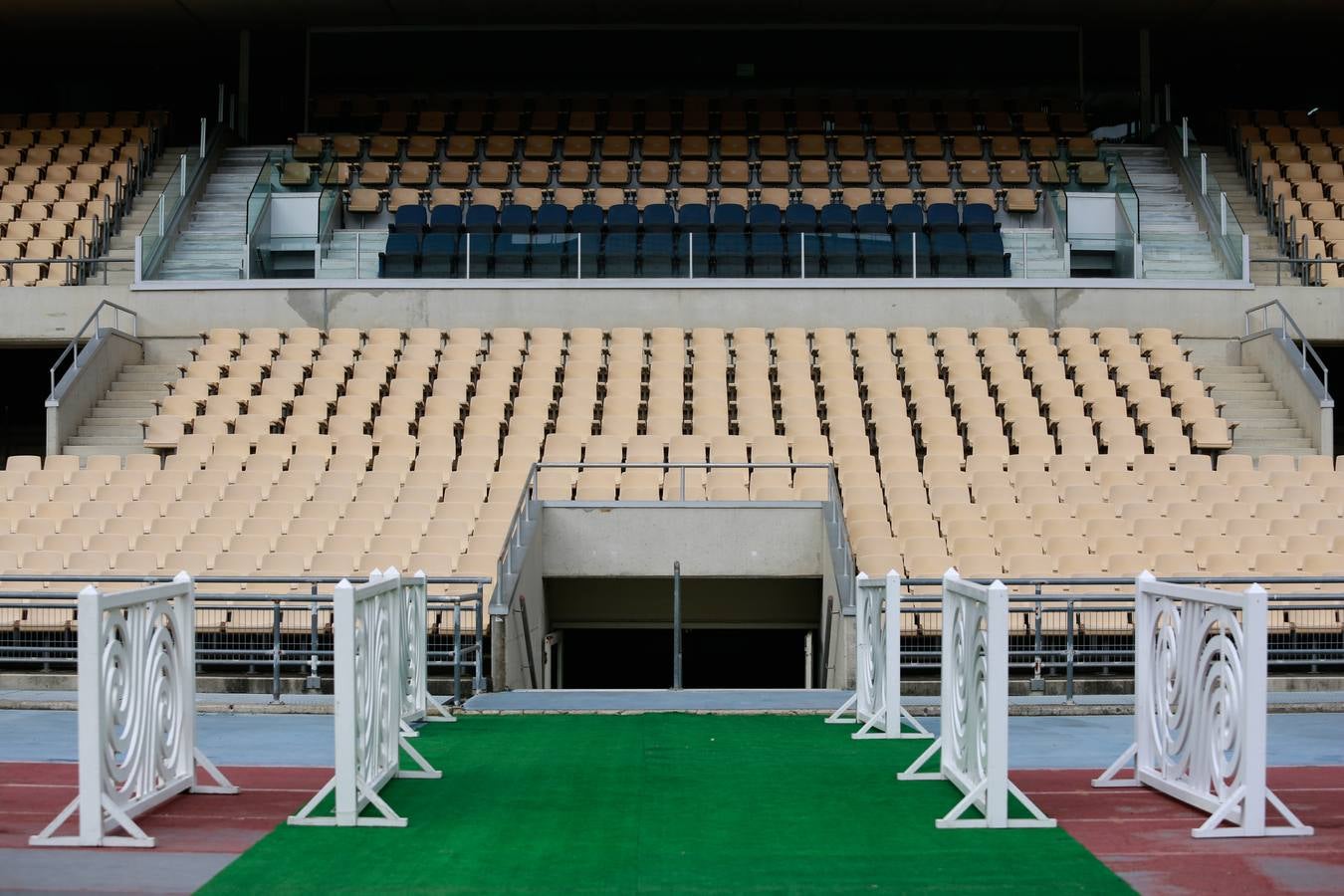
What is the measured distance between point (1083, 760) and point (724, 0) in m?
22.7

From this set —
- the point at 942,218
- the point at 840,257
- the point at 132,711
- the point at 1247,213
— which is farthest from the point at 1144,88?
the point at 132,711

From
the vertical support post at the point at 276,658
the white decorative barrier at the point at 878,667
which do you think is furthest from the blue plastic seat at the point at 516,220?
the white decorative barrier at the point at 878,667

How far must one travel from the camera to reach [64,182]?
26766 millimetres

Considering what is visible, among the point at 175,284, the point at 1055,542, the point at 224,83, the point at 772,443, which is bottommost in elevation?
the point at 1055,542

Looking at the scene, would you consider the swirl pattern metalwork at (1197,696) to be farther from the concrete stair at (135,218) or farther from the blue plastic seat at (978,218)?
the concrete stair at (135,218)

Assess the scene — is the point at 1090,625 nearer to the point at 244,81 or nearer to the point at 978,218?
the point at 978,218

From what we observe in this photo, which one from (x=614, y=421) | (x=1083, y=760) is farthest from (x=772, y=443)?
(x=1083, y=760)

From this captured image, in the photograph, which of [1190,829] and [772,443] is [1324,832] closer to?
[1190,829]

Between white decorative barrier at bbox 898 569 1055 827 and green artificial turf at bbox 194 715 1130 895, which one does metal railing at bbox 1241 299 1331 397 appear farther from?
white decorative barrier at bbox 898 569 1055 827

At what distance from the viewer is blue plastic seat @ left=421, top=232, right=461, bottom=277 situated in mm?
23047

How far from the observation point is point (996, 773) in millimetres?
6703

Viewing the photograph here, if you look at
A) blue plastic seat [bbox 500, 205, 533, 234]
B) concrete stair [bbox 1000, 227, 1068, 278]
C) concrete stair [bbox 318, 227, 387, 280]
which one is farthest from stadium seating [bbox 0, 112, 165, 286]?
concrete stair [bbox 1000, 227, 1068, 278]

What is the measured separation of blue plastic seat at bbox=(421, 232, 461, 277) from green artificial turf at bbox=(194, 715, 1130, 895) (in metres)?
14.7

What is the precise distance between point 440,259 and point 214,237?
382 centimetres
